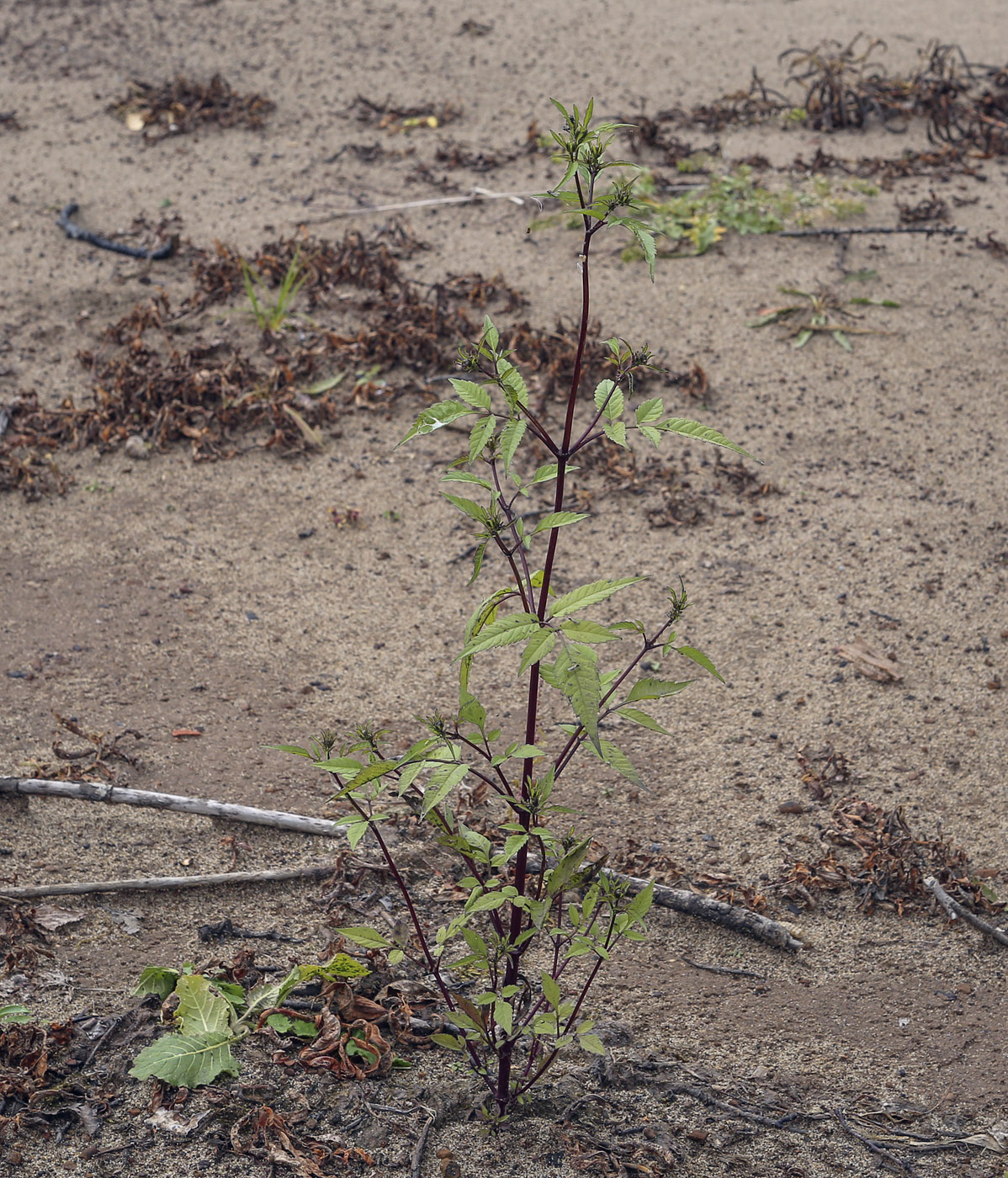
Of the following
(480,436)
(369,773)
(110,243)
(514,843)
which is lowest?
(514,843)

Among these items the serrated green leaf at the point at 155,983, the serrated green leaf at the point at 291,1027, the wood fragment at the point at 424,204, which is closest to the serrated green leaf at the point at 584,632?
the serrated green leaf at the point at 291,1027

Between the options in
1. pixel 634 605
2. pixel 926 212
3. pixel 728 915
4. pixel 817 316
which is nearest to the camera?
pixel 728 915

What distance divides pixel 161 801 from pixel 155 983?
65 cm

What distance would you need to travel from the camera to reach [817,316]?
224 inches

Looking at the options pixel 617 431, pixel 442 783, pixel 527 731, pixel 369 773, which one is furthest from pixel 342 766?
pixel 617 431

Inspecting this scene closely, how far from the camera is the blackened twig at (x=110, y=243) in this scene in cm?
638

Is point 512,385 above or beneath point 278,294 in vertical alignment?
above

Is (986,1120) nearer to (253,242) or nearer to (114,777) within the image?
(114,777)

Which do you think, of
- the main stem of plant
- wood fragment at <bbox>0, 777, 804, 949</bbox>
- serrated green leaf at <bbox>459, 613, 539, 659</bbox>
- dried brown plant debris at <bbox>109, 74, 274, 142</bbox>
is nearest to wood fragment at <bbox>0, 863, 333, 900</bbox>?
wood fragment at <bbox>0, 777, 804, 949</bbox>

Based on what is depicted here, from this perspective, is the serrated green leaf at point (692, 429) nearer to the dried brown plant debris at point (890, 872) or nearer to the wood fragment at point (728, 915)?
the wood fragment at point (728, 915)

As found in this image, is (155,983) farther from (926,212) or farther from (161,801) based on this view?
(926,212)

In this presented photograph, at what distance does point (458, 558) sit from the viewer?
451 cm

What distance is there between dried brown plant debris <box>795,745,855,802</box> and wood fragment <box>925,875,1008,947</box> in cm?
42

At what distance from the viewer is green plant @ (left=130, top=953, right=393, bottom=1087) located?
226 centimetres
